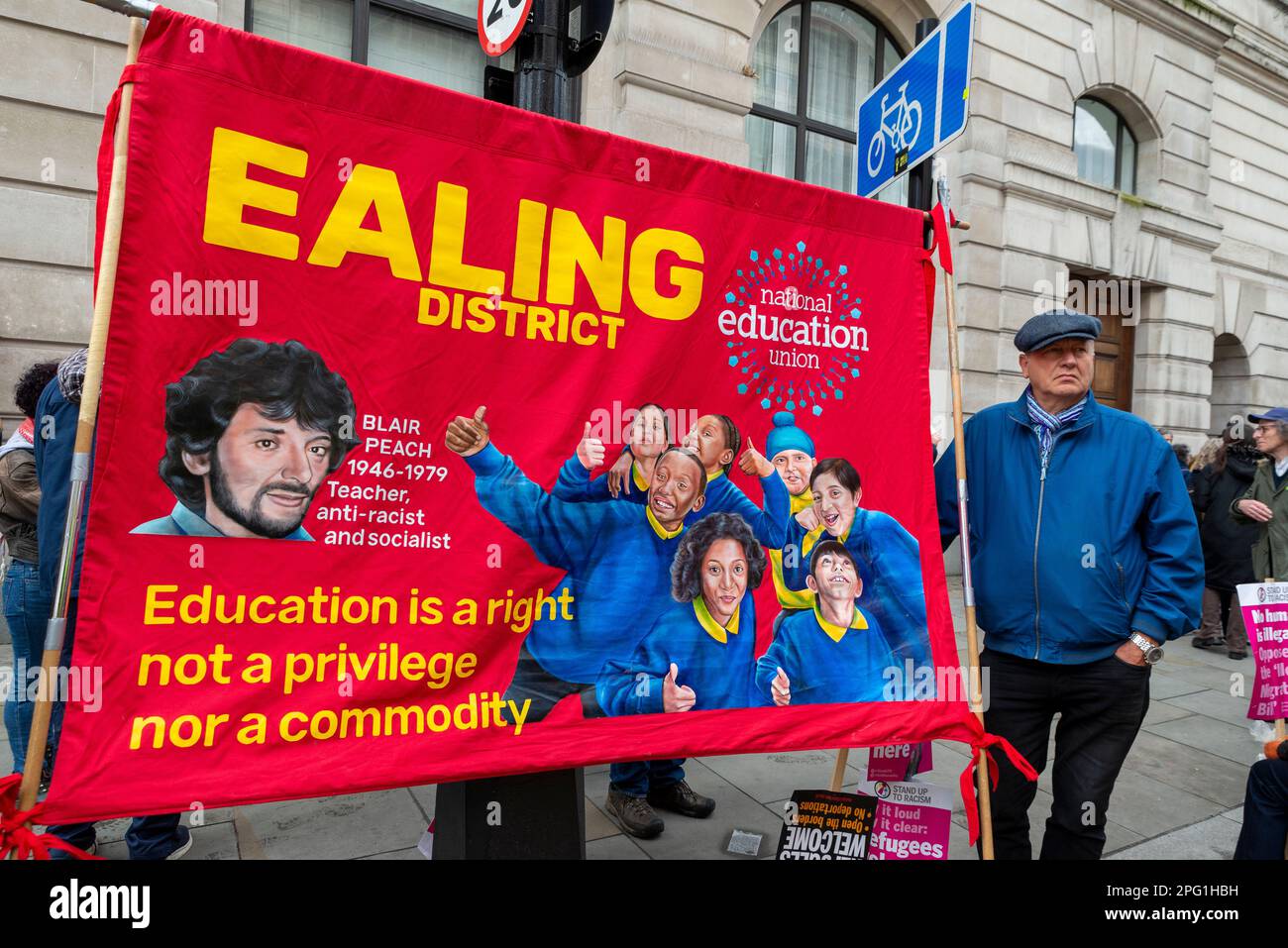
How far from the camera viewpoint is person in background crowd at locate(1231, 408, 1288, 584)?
557cm

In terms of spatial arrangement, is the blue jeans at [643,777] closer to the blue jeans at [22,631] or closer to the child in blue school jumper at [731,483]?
the child in blue school jumper at [731,483]

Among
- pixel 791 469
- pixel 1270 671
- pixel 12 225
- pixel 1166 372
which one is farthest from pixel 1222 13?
pixel 12 225

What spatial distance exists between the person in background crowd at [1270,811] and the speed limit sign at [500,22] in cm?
382

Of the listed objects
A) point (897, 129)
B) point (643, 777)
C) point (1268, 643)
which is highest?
point (897, 129)

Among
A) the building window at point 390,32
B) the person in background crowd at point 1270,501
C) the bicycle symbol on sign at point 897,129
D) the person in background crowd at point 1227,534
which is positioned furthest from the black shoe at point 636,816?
the person in background crowd at point 1227,534

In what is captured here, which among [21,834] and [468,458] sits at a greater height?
[468,458]

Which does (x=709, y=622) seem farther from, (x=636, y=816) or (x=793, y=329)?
(x=636, y=816)

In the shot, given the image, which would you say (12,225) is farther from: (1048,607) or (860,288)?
(1048,607)

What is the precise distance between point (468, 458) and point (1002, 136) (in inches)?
424

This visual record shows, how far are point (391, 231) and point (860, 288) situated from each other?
5.35 ft

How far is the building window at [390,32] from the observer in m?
7.05

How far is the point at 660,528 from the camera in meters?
2.46

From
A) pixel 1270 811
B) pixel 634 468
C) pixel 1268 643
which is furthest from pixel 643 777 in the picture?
pixel 1268 643

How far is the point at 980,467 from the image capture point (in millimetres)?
3051
